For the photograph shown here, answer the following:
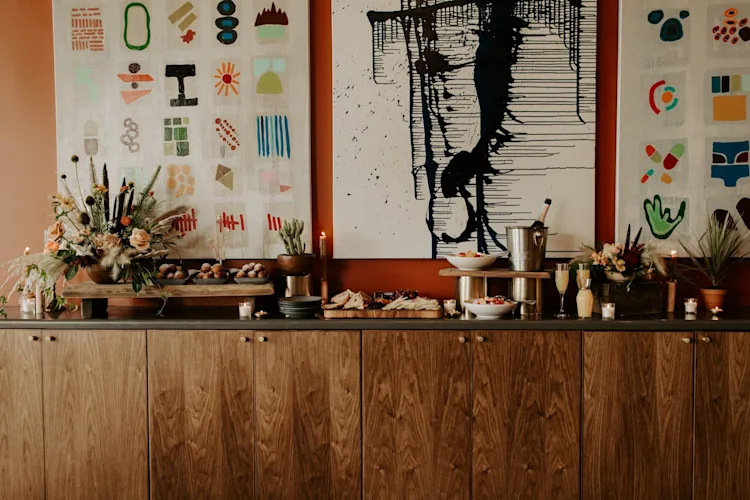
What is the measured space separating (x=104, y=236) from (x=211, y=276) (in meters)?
0.54

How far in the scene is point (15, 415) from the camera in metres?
2.83

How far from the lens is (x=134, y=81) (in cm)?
324

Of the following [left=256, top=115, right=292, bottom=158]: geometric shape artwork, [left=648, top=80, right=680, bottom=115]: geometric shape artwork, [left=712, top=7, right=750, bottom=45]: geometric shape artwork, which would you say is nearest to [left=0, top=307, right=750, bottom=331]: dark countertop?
[left=256, top=115, right=292, bottom=158]: geometric shape artwork

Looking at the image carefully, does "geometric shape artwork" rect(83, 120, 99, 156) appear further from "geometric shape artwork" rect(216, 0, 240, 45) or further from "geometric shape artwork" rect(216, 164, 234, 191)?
"geometric shape artwork" rect(216, 0, 240, 45)

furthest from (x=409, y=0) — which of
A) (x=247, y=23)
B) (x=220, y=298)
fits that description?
(x=220, y=298)

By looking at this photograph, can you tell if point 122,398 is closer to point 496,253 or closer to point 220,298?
point 220,298

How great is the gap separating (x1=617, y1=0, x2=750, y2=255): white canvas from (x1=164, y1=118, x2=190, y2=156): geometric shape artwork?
231 cm

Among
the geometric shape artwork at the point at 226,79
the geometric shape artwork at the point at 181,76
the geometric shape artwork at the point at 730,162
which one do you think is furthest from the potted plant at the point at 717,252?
the geometric shape artwork at the point at 181,76

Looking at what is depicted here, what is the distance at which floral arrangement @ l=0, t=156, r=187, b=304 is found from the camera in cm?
288

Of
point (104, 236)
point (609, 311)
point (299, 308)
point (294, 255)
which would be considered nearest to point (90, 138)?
point (104, 236)

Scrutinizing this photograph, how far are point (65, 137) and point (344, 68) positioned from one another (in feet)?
5.17

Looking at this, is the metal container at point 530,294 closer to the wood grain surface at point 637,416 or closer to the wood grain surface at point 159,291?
the wood grain surface at point 637,416

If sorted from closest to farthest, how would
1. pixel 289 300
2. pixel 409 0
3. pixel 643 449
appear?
pixel 643 449 < pixel 289 300 < pixel 409 0

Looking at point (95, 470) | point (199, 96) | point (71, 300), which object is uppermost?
point (199, 96)
